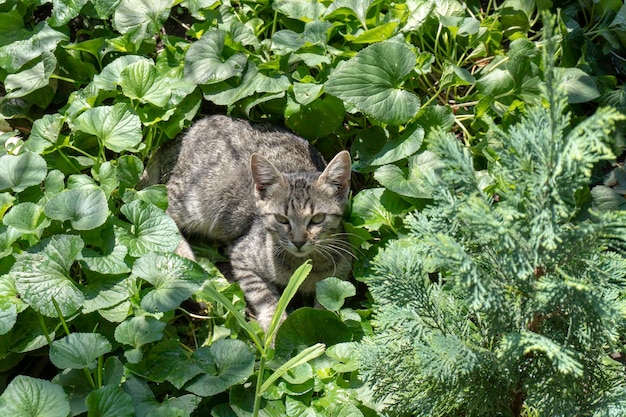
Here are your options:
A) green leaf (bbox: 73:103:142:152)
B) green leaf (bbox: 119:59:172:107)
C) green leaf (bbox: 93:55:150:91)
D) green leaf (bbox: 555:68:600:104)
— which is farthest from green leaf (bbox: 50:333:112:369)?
green leaf (bbox: 555:68:600:104)

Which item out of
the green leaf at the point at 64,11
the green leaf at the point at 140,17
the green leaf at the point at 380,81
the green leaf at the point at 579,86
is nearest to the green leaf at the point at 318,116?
the green leaf at the point at 380,81

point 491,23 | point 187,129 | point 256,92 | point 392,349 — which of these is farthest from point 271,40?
point 392,349

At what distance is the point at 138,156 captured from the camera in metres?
4.66

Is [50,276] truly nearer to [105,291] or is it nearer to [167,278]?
[105,291]

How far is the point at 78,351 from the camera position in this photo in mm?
3197

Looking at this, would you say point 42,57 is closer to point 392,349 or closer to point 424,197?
point 424,197

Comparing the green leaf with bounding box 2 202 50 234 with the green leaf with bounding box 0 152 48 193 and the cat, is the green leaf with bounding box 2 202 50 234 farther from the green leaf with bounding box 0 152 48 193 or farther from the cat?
the cat

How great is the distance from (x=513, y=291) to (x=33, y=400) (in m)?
1.89

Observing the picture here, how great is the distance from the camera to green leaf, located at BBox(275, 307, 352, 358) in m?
3.71

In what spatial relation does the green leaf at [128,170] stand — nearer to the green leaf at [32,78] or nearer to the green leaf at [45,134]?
the green leaf at [45,134]

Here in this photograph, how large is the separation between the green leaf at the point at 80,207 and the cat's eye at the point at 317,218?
3.78 ft

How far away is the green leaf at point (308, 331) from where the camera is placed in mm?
3713

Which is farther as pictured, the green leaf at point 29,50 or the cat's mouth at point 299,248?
the green leaf at point 29,50

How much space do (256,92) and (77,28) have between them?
157 cm
